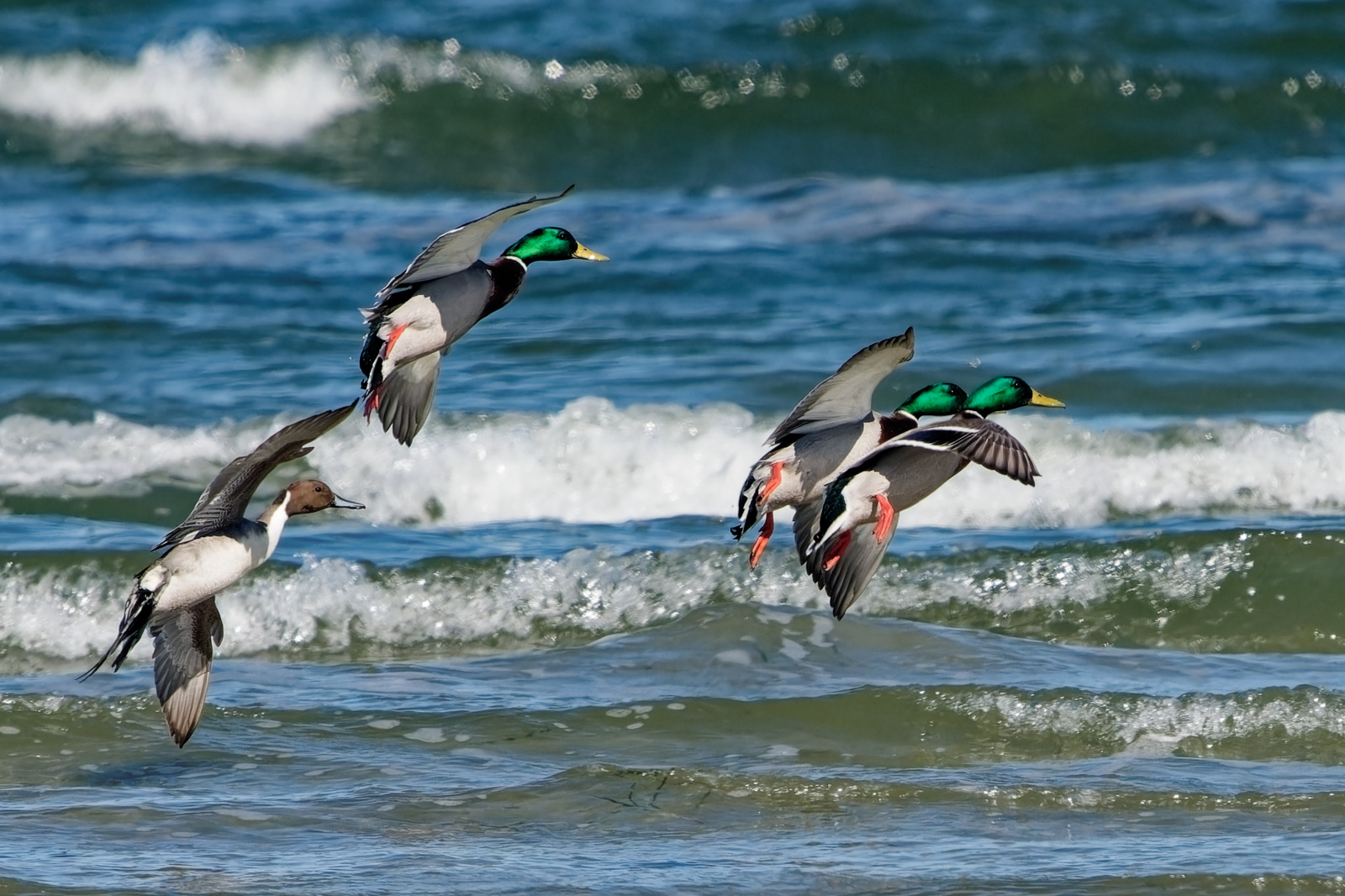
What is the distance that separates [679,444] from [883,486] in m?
4.67

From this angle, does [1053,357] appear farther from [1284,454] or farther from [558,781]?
[558,781]

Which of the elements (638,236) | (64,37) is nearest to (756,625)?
(638,236)

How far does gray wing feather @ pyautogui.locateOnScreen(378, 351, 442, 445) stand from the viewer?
723 centimetres

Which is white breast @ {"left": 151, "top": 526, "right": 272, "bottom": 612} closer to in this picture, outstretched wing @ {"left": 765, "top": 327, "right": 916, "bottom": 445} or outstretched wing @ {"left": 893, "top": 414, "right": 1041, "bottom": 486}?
outstretched wing @ {"left": 765, "top": 327, "right": 916, "bottom": 445}

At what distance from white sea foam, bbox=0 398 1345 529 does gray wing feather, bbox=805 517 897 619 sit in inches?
123

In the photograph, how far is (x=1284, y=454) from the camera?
34.7 feet

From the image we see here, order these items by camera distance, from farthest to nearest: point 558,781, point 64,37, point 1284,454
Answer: point 64,37
point 1284,454
point 558,781

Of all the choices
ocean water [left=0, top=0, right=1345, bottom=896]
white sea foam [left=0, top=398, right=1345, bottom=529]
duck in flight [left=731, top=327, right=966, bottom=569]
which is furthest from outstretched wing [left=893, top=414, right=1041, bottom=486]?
white sea foam [left=0, top=398, right=1345, bottom=529]

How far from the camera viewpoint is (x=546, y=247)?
7.54 metres

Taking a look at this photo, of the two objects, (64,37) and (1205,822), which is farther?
(64,37)

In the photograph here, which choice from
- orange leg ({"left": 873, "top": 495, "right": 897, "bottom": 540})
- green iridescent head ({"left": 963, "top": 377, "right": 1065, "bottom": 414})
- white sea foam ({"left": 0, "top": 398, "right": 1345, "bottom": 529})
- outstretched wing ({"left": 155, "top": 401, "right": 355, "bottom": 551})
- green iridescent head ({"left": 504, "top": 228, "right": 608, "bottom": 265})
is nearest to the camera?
outstretched wing ({"left": 155, "top": 401, "right": 355, "bottom": 551})

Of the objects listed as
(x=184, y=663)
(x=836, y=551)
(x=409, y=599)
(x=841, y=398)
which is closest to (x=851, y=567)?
(x=836, y=551)

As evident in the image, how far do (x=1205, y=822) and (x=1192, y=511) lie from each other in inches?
165

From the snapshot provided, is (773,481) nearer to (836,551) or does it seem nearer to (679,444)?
(836,551)
